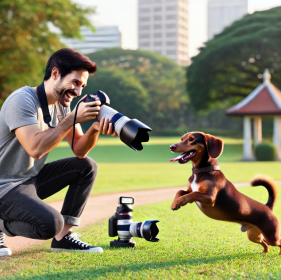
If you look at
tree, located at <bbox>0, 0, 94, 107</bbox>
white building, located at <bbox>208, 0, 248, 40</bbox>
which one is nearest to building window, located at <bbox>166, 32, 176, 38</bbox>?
white building, located at <bbox>208, 0, 248, 40</bbox>

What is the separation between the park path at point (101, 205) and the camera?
4786mm

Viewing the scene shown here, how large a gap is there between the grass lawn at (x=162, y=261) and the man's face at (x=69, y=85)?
136 cm

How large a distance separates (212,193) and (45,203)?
1.39 m

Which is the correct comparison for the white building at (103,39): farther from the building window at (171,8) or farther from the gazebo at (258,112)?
the gazebo at (258,112)

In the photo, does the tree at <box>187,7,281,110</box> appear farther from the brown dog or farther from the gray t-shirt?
the gray t-shirt

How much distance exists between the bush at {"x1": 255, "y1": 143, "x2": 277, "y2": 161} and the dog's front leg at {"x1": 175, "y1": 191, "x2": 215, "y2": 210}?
68.0 feet

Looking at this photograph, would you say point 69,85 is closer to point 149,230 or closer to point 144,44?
point 149,230

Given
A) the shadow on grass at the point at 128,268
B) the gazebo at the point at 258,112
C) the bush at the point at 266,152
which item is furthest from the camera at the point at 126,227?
the gazebo at the point at 258,112

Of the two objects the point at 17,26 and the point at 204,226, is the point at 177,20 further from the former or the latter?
the point at 204,226

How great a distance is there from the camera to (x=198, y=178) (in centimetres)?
372

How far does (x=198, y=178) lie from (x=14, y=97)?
1.61m

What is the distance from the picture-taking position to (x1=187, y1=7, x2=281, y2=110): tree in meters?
33.6

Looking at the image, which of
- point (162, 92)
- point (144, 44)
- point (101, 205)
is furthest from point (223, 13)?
point (101, 205)

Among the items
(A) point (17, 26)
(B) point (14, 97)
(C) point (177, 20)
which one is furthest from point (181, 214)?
(C) point (177, 20)
